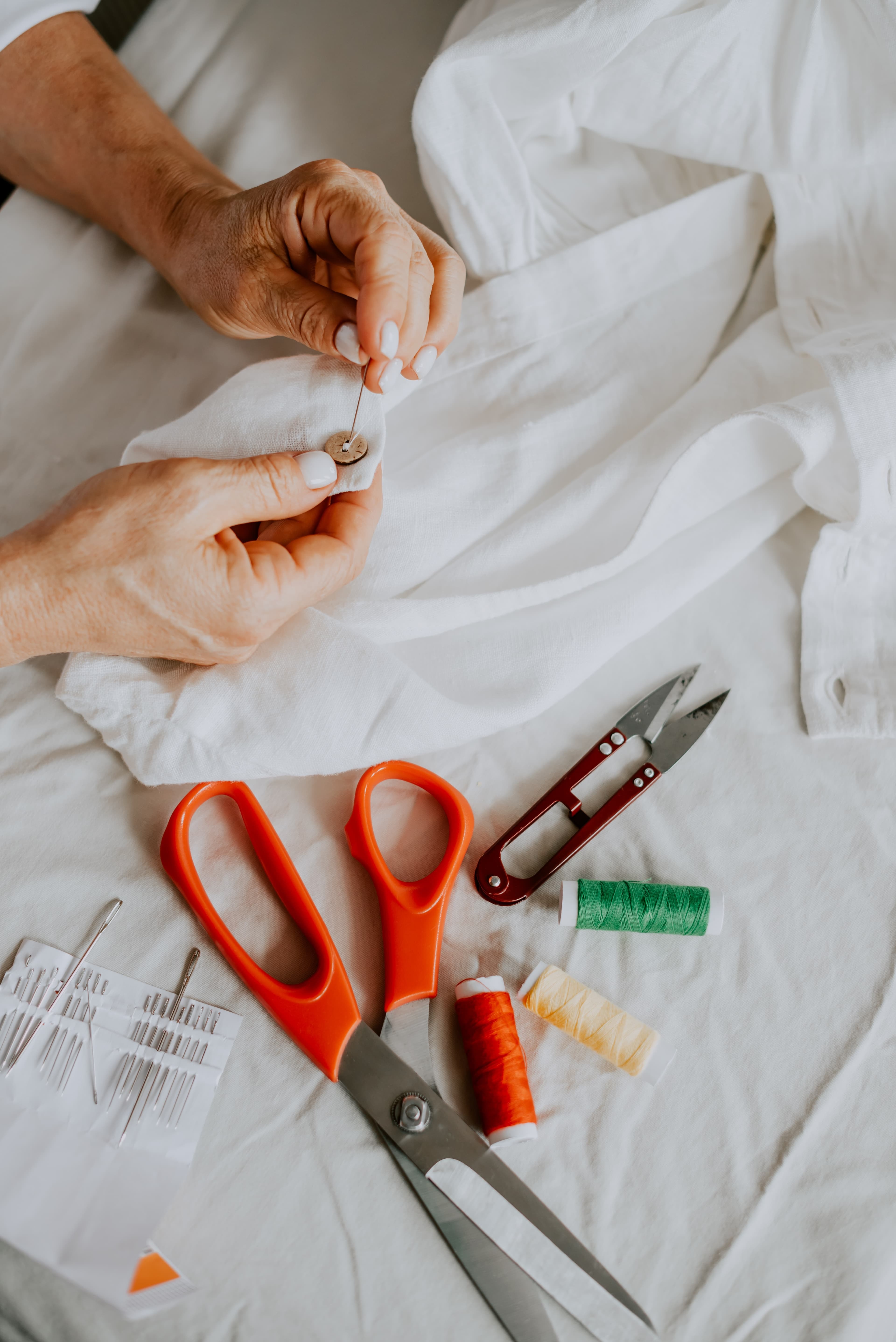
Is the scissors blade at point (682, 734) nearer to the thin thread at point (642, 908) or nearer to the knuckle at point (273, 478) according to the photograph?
the thin thread at point (642, 908)

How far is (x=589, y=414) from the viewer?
29.1 inches

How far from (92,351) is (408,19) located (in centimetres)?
54

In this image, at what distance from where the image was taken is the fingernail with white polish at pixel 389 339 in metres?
0.55

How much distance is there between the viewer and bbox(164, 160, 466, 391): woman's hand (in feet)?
1.83

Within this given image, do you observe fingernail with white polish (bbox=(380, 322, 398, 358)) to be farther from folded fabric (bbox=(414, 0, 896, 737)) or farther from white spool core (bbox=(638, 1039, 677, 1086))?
white spool core (bbox=(638, 1039, 677, 1086))

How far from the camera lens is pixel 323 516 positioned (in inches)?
25.5

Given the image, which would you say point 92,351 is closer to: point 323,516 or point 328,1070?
point 323,516

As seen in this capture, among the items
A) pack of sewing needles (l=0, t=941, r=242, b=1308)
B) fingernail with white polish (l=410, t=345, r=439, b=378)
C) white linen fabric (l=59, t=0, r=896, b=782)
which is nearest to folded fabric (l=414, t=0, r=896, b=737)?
white linen fabric (l=59, t=0, r=896, b=782)

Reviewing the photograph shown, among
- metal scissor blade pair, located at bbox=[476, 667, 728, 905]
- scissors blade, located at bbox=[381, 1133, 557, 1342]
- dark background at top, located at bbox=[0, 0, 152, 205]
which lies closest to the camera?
scissors blade, located at bbox=[381, 1133, 557, 1342]

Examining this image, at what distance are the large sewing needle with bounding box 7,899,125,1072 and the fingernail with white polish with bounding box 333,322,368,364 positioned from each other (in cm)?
46

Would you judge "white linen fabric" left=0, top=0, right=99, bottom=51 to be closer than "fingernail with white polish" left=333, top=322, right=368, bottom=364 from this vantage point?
No

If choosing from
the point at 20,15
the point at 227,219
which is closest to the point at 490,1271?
the point at 227,219

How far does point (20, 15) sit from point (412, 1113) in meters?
1.01

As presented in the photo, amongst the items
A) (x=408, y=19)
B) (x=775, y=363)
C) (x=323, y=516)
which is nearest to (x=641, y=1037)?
(x=323, y=516)
